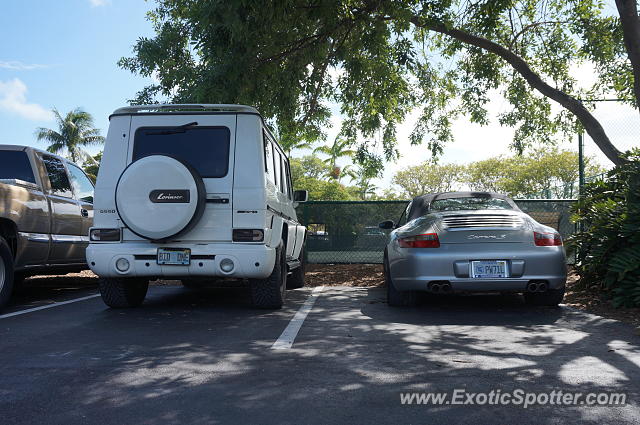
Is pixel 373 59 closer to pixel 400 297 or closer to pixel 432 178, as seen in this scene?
pixel 400 297

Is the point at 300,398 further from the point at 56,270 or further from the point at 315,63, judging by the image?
the point at 315,63

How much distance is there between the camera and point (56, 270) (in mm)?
8219

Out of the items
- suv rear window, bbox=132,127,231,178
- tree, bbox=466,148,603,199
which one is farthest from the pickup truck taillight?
tree, bbox=466,148,603,199

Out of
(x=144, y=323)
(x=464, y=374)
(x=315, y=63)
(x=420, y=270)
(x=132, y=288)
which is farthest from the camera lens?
(x=315, y=63)

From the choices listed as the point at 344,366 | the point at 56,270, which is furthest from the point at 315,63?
the point at 344,366

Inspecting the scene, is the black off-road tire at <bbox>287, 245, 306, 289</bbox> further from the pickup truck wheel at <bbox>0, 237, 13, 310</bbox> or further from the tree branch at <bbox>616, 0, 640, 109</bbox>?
the tree branch at <bbox>616, 0, 640, 109</bbox>

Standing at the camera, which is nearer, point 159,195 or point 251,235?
point 159,195

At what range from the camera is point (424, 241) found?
6.36m

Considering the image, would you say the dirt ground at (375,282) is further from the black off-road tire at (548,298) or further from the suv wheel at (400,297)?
the suv wheel at (400,297)

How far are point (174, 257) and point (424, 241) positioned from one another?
285 centimetres

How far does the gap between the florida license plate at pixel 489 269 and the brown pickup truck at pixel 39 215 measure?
538 centimetres

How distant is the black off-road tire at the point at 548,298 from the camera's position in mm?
6750

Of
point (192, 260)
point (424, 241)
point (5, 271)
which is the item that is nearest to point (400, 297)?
point (424, 241)

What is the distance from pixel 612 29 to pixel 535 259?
795 centimetres
